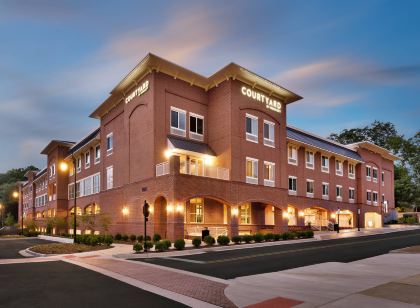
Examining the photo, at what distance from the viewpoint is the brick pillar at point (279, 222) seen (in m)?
39.1

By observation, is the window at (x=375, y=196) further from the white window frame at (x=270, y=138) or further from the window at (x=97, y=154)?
the window at (x=97, y=154)

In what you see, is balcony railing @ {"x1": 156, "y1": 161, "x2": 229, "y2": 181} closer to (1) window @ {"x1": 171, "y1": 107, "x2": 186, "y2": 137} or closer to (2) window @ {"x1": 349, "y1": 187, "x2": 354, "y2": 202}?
(1) window @ {"x1": 171, "y1": 107, "x2": 186, "y2": 137}

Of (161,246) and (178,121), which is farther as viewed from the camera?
(178,121)

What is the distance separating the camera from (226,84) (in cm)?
3575

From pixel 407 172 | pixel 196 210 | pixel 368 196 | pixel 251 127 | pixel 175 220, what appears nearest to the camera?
pixel 175 220

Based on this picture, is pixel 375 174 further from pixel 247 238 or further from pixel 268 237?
pixel 247 238

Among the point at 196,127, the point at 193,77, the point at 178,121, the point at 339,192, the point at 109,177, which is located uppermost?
the point at 193,77

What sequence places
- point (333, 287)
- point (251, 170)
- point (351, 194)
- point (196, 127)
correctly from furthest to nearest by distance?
1. point (351, 194)
2. point (251, 170)
3. point (196, 127)
4. point (333, 287)

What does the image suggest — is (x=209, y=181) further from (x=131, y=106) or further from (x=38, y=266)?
(x=38, y=266)

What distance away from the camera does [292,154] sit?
46.8 m

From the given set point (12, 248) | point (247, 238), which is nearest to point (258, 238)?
point (247, 238)

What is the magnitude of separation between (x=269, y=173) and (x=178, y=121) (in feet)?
37.8

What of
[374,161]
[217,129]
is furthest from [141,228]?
[374,161]

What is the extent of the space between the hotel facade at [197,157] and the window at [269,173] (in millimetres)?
106
